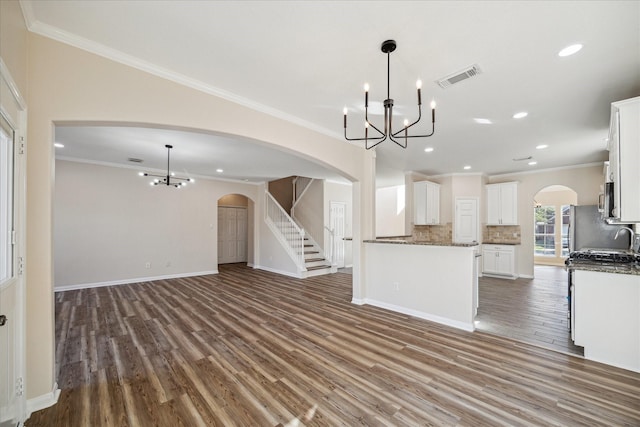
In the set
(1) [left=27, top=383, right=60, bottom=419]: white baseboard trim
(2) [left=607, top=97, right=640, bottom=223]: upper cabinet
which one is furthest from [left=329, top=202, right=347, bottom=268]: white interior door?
(1) [left=27, top=383, right=60, bottom=419]: white baseboard trim

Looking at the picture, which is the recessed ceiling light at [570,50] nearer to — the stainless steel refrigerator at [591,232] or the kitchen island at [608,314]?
the kitchen island at [608,314]

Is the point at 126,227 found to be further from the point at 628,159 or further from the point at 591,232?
the point at 591,232

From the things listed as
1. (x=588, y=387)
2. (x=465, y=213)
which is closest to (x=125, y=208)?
(x=588, y=387)

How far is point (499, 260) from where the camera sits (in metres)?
7.12

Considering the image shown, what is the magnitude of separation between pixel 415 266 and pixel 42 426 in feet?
14.0

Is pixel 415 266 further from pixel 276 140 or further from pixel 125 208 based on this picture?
pixel 125 208

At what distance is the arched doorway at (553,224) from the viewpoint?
923 centimetres

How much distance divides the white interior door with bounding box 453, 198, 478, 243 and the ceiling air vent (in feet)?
17.9

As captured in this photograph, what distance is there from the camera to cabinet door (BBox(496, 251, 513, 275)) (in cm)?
695

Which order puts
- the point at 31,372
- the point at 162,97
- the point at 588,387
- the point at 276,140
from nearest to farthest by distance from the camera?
1. the point at 31,372
2. the point at 588,387
3. the point at 162,97
4. the point at 276,140

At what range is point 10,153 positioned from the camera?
1.73 metres

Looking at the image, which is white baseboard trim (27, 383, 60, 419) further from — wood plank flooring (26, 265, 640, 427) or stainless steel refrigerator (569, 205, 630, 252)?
stainless steel refrigerator (569, 205, 630, 252)

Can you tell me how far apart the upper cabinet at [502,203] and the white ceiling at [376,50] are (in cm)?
334

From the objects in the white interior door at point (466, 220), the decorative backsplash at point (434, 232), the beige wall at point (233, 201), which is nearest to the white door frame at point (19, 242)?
the decorative backsplash at point (434, 232)
